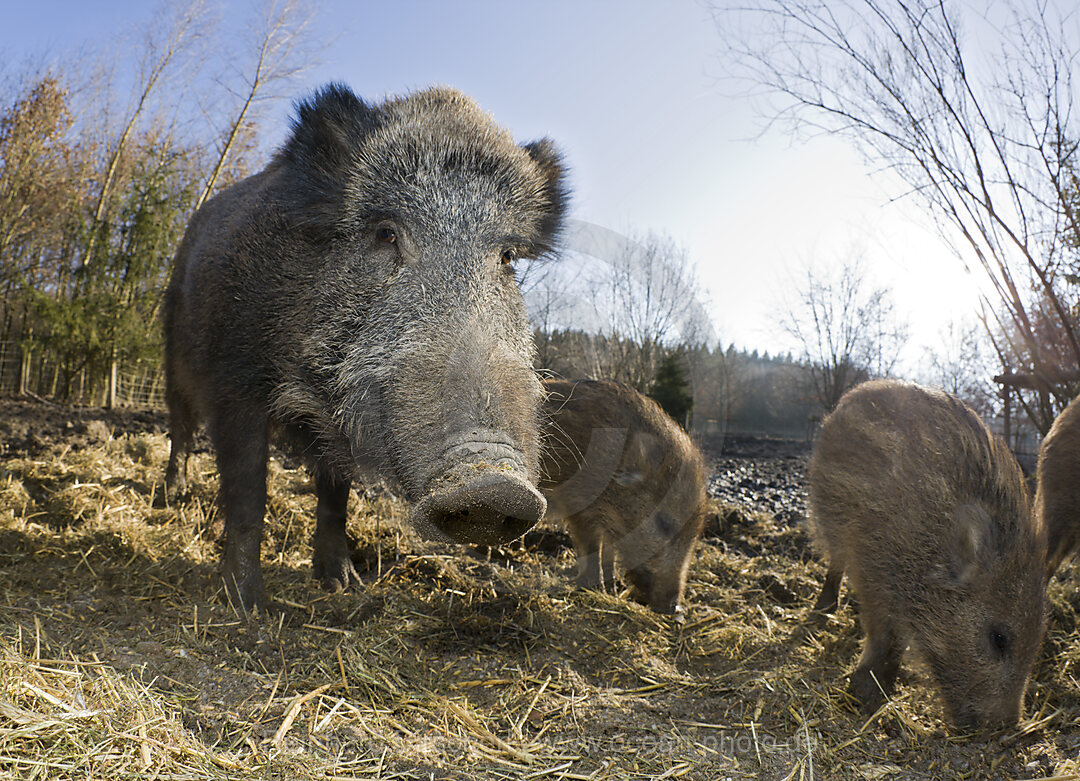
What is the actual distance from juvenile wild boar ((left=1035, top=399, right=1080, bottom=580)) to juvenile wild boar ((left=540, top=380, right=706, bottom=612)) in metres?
2.27

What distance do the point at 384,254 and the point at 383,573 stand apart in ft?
6.84

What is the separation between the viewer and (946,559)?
10.2 ft

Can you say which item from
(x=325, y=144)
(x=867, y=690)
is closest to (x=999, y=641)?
(x=867, y=690)

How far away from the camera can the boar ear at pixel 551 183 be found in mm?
3125

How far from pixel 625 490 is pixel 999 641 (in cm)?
216

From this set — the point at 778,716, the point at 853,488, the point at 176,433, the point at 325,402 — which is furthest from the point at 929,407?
the point at 176,433

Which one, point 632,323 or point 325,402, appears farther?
point 632,323

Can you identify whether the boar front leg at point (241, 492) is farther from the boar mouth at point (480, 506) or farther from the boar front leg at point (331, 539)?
the boar mouth at point (480, 506)

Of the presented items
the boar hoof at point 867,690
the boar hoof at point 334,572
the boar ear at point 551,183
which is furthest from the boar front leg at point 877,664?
the boar hoof at point 334,572

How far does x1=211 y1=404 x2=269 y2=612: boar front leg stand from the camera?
2982 mm

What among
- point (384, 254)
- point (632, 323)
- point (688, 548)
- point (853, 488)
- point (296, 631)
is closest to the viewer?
point (384, 254)

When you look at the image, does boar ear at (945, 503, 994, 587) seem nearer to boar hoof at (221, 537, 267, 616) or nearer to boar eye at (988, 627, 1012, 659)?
boar eye at (988, 627, 1012, 659)

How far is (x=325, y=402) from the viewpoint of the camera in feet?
8.97

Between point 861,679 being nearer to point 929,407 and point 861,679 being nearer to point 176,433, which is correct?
point 929,407
